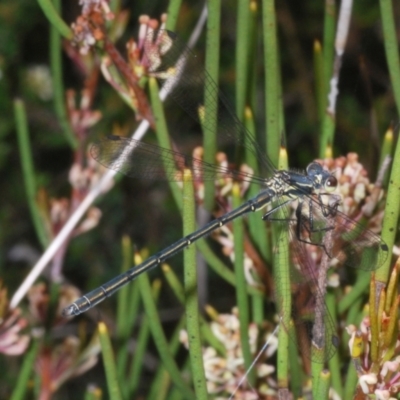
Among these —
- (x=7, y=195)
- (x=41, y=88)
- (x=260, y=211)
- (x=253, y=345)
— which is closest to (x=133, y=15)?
(x=41, y=88)

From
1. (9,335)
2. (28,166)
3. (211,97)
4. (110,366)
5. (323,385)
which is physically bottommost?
(323,385)

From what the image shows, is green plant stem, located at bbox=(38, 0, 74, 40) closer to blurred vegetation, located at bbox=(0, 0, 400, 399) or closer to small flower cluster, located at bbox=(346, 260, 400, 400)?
small flower cluster, located at bbox=(346, 260, 400, 400)

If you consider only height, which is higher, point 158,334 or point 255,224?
point 255,224

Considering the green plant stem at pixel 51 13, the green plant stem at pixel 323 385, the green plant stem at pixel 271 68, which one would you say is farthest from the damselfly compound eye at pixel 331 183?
the green plant stem at pixel 51 13

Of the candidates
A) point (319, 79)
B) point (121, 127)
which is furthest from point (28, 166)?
point (121, 127)

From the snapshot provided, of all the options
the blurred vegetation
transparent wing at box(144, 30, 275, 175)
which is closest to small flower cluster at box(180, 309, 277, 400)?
transparent wing at box(144, 30, 275, 175)

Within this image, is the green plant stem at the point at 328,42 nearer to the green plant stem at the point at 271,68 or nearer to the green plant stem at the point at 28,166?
the green plant stem at the point at 271,68

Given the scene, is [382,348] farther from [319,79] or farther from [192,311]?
[319,79]
